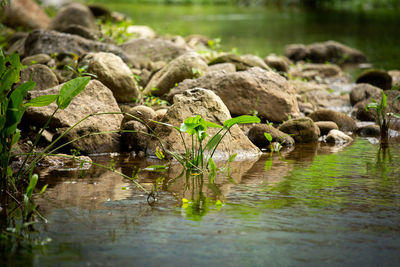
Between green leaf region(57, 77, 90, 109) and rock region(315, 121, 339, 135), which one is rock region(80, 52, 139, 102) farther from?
green leaf region(57, 77, 90, 109)

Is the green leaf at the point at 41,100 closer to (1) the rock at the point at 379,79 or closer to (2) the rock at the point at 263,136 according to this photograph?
(2) the rock at the point at 263,136

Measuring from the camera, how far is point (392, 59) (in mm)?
15070

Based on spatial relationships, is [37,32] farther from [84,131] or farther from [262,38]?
[262,38]

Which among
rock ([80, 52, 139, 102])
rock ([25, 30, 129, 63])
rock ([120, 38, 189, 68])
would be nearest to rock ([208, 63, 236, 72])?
rock ([80, 52, 139, 102])

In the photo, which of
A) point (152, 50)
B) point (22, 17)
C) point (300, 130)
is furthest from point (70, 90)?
point (22, 17)

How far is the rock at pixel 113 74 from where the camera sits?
7332mm

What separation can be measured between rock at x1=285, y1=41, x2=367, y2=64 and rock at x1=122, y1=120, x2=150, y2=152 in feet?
31.7

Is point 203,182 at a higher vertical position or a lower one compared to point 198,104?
lower

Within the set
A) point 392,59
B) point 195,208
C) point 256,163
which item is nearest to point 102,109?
point 256,163

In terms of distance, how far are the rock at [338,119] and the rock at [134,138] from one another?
2.54m

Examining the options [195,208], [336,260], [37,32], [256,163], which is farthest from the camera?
[37,32]

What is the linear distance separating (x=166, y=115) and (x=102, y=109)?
881 millimetres

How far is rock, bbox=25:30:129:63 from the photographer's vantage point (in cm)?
887

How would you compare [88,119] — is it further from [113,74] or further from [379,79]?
[379,79]
